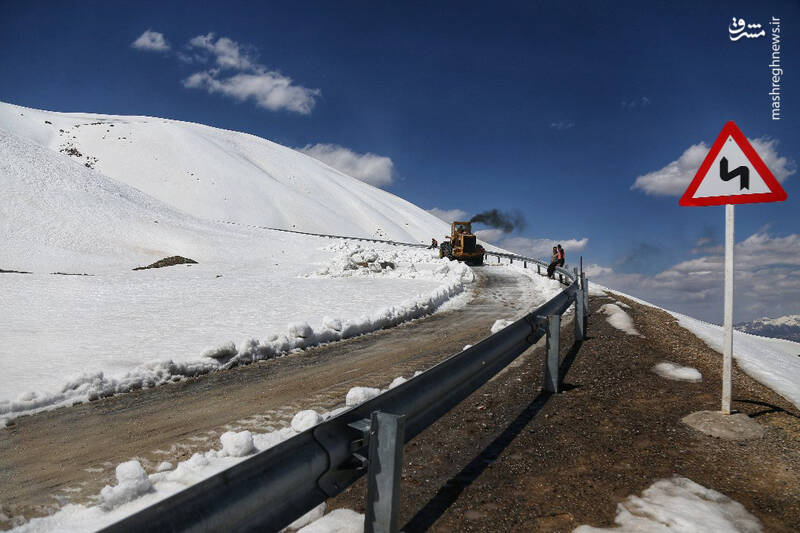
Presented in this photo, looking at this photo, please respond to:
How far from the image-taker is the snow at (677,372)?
598 cm

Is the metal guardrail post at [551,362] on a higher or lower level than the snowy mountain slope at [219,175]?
lower

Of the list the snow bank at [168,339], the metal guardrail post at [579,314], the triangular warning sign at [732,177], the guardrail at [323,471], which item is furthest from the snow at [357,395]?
the metal guardrail post at [579,314]

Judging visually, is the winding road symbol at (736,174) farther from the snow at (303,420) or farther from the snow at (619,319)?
the snow at (303,420)

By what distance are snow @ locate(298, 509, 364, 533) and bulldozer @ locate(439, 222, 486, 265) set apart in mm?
29456

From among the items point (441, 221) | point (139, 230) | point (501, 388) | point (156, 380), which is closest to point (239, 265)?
point (139, 230)

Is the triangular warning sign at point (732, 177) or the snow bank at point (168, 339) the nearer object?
the triangular warning sign at point (732, 177)

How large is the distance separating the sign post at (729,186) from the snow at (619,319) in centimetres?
416

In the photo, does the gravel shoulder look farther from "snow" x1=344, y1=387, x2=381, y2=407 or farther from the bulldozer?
the bulldozer

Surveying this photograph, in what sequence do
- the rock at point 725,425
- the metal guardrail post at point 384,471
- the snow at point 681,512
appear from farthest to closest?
the rock at point 725,425
the snow at point 681,512
the metal guardrail post at point 384,471

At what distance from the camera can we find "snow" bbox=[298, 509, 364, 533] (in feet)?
9.36

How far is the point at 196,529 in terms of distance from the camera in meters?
1.52

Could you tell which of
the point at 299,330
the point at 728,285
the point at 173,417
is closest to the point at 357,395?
the point at 173,417

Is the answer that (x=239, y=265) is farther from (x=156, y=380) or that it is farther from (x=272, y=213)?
(x=272, y=213)

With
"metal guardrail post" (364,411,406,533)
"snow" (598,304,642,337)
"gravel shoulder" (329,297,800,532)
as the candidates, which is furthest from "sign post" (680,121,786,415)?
"snow" (598,304,642,337)
